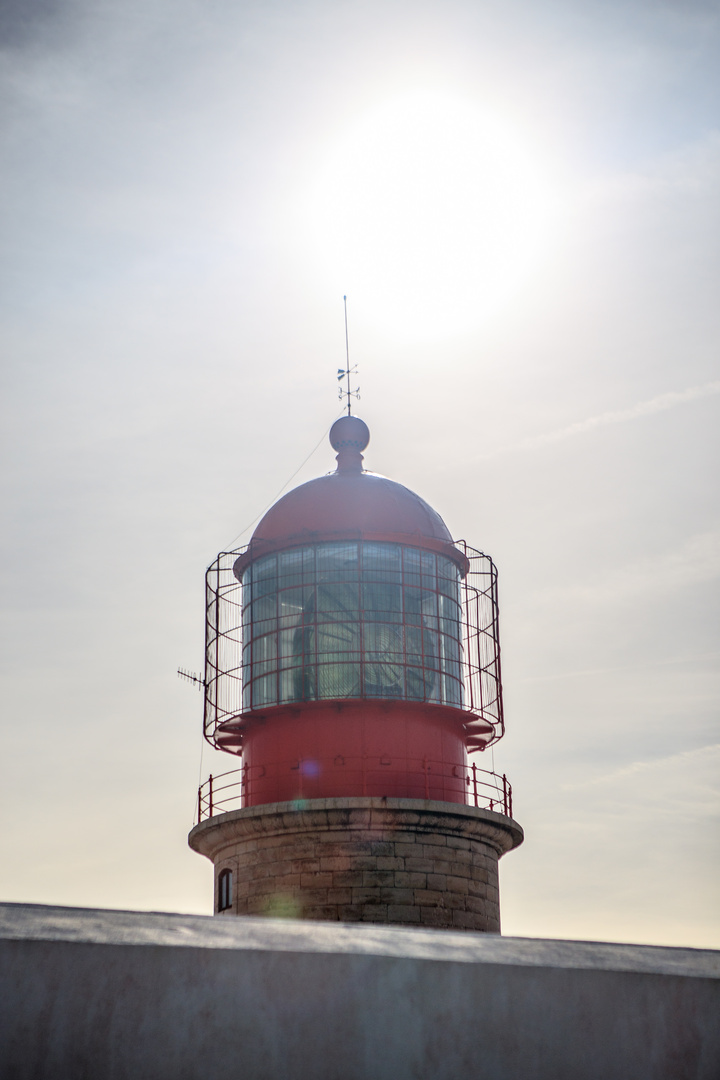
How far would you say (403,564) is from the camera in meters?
17.3

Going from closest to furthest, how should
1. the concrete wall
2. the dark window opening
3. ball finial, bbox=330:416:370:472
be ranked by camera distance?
1. the concrete wall
2. the dark window opening
3. ball finial, bbox=330:416:370:472

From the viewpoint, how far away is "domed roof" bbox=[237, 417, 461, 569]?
17375mm

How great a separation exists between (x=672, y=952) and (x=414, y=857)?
8390 millimetres

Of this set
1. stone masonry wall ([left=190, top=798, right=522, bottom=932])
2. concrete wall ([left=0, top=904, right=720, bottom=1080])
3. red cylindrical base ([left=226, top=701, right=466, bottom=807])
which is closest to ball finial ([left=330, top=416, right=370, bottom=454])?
red cylindrical base ([left=226, top=701, right=466, bottom=807])

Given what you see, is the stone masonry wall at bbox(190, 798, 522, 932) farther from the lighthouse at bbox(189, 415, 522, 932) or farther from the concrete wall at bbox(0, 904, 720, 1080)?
the concrete wall at bbox(0, 904, 720, 1080)

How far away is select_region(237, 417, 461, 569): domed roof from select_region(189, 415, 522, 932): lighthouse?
0.10 ft

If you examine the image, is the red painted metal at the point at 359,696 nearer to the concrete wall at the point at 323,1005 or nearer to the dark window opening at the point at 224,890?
the dark window opening at the point at 224,890

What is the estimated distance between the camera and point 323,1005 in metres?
6.32

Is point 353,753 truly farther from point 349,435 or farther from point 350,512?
point 349,435

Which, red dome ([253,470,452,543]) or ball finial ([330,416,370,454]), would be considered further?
ball finial ([330,416,370,454])

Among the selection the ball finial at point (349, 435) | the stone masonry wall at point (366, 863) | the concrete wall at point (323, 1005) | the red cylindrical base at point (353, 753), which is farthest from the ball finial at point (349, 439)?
the concrete wall at point (323, 1005)

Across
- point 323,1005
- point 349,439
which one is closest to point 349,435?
point 349,439

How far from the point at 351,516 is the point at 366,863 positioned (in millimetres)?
5160

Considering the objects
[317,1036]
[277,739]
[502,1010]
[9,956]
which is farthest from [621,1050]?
[277,739]
